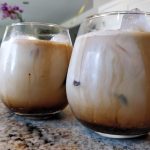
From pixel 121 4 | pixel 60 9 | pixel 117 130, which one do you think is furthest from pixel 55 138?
pixel 60 9

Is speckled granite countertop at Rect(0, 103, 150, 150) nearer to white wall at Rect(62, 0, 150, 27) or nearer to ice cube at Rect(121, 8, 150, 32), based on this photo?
ice cube at Rect(121, 8, 150, 32)

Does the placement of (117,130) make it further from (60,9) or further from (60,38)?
(60,9)

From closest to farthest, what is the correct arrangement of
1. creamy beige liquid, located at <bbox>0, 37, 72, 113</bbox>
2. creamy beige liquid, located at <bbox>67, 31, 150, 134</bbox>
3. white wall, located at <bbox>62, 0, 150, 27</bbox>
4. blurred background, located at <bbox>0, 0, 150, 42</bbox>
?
creamy beige liquid, located at <bbox>67, 31, 150, 134</bbox> → creamy beige liquid, located at <bbox>0, 37, 72, 113</bbox> → white wall, located at <bbox>62, 0, 150, 27</bbox> → blurred background, located at <bbox>0, 0, 150, 42</bbox>

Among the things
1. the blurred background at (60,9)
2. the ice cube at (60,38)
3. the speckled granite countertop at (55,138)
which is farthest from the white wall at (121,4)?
the speckled granite countertop at (55,138)

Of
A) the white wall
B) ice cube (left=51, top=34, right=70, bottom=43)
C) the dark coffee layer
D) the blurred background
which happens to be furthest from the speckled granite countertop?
the blurred background

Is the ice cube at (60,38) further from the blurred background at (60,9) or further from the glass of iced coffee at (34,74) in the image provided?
the blurred background at (60,9)

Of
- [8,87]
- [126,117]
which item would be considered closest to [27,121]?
[8,87]
